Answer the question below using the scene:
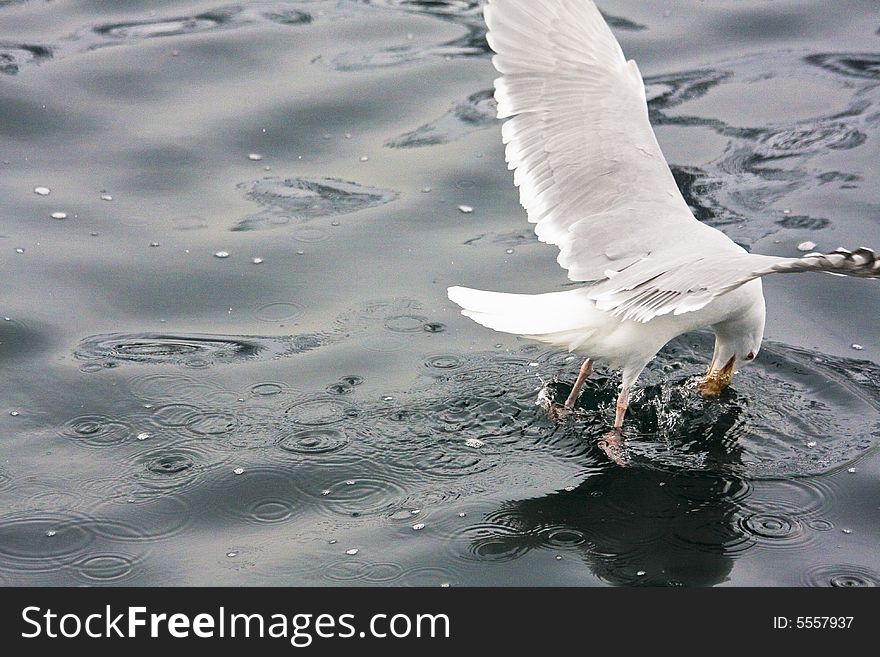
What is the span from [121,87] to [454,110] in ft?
8.25

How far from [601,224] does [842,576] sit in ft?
6.18

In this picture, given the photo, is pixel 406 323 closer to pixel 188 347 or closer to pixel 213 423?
pixel 188 347

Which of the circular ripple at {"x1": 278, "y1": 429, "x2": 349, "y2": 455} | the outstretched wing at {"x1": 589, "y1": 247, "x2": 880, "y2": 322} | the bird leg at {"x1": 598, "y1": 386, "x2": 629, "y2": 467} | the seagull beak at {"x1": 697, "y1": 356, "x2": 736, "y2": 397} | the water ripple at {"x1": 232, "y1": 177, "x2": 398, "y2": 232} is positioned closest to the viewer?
the outstretched wing at {"x1": 589, "y1": 247, "x2": 880, "y2": 322}

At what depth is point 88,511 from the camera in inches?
204

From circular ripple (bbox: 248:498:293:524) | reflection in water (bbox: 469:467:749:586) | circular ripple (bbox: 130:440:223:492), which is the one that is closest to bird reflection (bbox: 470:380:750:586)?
reflection in water (bbox: 469:467:749:586)

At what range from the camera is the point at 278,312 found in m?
6.92

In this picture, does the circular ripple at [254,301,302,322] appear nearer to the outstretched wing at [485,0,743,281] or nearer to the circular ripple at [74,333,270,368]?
the circular ripple at [74,333,270,368]

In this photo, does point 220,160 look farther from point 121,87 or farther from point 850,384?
point 850,384

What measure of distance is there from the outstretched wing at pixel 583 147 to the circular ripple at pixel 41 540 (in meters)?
2.40

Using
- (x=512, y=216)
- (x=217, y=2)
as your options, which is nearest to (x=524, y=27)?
(x=512, y=216)

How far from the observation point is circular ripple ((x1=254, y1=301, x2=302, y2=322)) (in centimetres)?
686

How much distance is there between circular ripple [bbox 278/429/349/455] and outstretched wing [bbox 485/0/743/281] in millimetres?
1290

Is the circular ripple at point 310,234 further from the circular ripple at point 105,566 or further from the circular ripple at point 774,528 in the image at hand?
the circular ripple at point 774,528

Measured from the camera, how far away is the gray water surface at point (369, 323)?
16.9 ft
